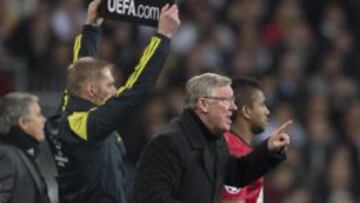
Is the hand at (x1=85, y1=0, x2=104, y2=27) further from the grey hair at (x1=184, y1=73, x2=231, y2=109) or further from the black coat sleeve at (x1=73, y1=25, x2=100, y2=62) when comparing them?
the grey hair at (x1=184, y1=73, x2=231, y2=109)

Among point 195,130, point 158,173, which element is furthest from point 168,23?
point 158,173

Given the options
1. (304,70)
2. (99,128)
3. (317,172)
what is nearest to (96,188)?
(99,128)

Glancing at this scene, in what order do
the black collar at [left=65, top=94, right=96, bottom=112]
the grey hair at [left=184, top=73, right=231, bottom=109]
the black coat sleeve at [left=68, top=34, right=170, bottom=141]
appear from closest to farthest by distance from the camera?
the black coat sleeve at [left=68, top=34, right=170, bottom=141]
the grey hair at [left=184, top=73, right=231, bottom=109]
the black collar at [left=65, top=94, right=96, bottom=112]

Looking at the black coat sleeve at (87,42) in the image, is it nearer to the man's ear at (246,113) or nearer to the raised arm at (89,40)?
the raised arm at (89,40)

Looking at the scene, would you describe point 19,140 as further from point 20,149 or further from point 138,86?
point 138,86

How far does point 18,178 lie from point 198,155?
136 centimetres

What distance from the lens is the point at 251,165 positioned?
30.2 feet

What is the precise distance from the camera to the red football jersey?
956 cm

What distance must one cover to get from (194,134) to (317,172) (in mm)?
7079

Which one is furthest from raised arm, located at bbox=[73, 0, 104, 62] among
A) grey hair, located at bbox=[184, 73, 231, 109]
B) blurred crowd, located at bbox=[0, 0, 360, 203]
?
blurred crowd, located at bbox=[0, 0, 360, 203]

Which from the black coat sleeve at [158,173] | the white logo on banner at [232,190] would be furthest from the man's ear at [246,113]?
the black coat sleeve at [158,173]

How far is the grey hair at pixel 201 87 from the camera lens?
353 inches

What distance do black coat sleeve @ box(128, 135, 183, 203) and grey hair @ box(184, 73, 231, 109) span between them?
0.33m

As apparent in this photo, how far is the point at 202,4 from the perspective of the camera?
59.2 feet
